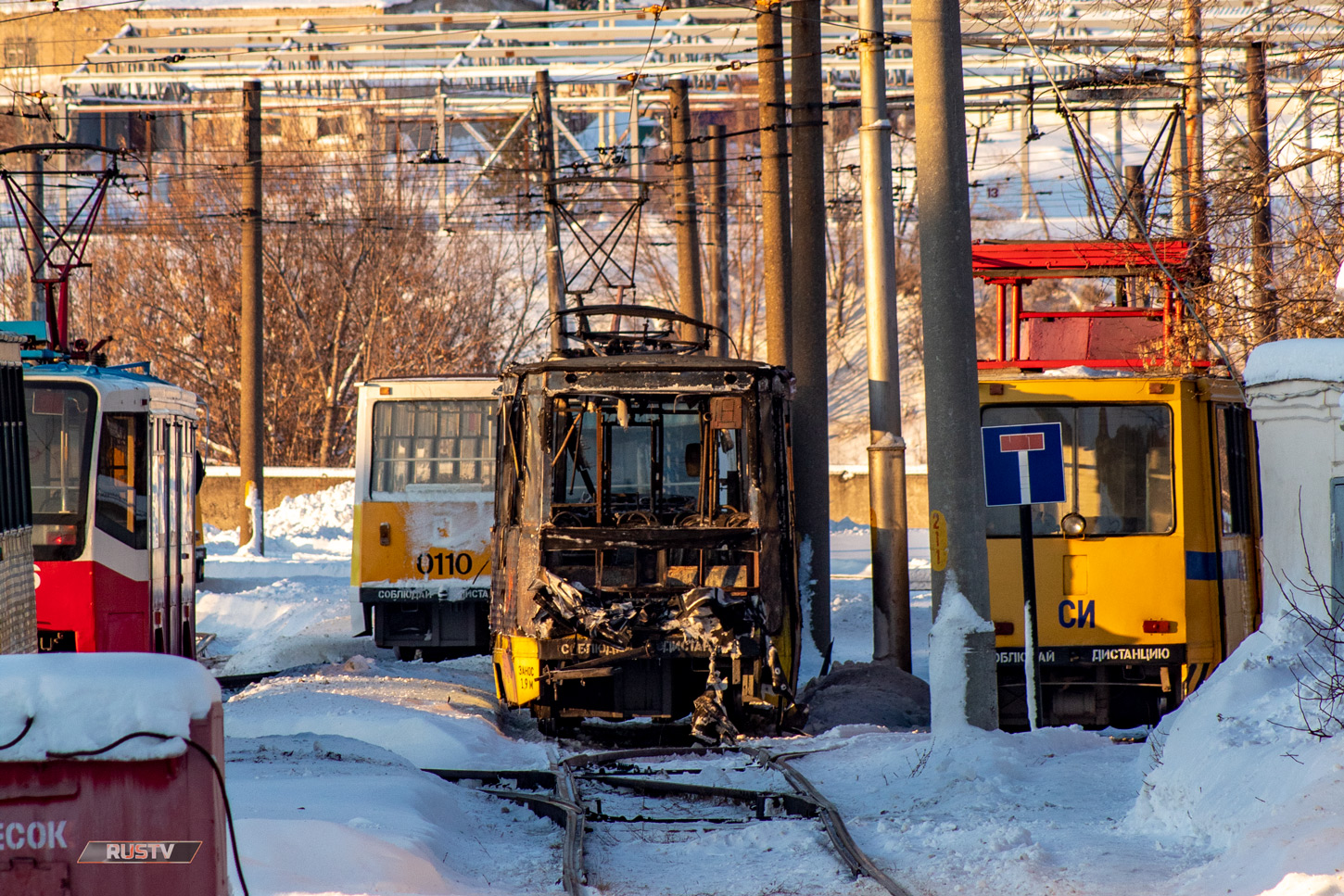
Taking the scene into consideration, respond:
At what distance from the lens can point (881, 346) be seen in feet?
43.8

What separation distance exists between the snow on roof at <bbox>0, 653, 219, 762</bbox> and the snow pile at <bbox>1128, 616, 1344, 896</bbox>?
3960mm

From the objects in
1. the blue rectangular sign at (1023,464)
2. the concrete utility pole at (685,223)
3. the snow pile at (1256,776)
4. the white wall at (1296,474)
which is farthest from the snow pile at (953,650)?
the concrete utility pole at (685,223)

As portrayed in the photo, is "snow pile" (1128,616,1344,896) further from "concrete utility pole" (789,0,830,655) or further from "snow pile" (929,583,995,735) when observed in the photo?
"concrete utility pole" (789,0,830,655)

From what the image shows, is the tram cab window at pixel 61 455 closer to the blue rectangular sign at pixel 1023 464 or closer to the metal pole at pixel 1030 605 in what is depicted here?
the blue rectangular sign at pixel 1023 464

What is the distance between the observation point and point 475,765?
10109mm

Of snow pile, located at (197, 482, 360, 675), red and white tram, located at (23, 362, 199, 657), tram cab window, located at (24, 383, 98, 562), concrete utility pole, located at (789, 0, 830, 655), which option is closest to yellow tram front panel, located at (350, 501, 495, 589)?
snow pile, located at (197, 482, 360, 675)

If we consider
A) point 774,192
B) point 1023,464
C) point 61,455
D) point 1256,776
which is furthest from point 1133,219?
point 61,455

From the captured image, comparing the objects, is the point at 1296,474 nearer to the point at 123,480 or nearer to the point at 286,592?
the point at 123,480

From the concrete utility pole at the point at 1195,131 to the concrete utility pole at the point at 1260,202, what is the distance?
405mm

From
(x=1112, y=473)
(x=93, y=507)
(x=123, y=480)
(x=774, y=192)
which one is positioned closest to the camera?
(x=1112, y=473)

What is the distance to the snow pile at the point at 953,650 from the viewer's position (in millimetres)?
9133

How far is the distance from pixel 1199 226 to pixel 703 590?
17.6 ft

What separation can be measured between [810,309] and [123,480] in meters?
6.47

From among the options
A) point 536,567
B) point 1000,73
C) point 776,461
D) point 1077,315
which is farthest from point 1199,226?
point 1000,73
